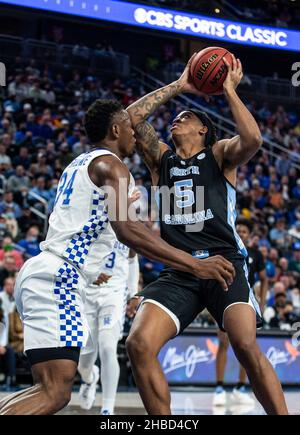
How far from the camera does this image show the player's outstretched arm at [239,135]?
15.4 ft

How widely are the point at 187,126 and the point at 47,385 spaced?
220 cm

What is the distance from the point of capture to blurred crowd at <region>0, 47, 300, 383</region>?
442 inches

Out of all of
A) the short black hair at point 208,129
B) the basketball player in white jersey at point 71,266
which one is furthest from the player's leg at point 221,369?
the basketball player in white jersey at point 71,266

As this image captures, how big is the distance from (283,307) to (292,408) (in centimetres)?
434

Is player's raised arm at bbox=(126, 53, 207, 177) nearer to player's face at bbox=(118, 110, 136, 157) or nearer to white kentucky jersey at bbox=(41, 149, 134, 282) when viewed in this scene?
player's face at bbox=(118, 110, 136, 157)

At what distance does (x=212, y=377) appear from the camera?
1045 centimetres

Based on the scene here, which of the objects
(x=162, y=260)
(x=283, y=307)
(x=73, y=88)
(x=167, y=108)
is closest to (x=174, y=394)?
(x=283, y=307)

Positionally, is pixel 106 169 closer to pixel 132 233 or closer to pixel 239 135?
pixel 132 233

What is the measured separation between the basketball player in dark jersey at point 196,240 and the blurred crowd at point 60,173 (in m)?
4.69

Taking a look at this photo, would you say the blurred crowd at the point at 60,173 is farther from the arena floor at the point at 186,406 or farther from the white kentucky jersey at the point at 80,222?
the white kentucky jersey at the point at 80,222

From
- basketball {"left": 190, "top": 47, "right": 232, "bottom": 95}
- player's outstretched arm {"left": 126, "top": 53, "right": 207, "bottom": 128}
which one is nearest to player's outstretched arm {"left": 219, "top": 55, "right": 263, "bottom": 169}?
basketball {"left": 190, "top": 47, "right": 232, "bottom": 95}

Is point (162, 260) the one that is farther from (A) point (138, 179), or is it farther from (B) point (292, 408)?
(A) point (138, 179)

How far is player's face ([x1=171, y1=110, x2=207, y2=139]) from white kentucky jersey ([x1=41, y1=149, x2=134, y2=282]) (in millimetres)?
1187

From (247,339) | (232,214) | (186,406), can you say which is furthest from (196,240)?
(186,406)
